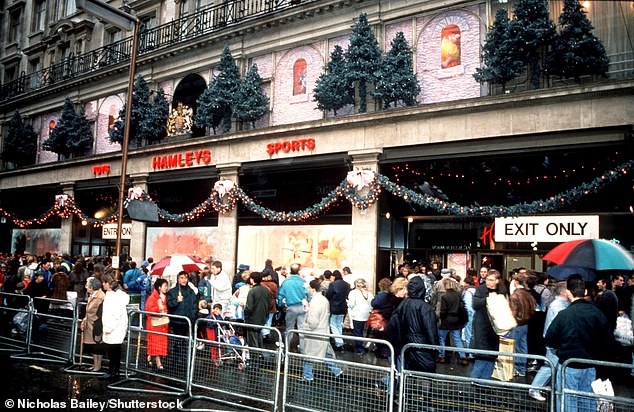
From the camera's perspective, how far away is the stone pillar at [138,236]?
2420cm

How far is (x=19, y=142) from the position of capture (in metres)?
31.2

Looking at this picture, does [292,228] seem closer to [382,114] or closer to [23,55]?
[382,114]

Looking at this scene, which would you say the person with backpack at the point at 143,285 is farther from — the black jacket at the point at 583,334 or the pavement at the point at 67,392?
the black jacket at the point at 583,334

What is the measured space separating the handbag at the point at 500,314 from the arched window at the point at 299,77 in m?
12.6

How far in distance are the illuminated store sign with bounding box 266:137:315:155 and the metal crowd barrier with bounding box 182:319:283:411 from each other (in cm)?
1028

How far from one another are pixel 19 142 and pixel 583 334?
1283 inches

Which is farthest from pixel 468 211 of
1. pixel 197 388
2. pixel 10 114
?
pixel 10 114

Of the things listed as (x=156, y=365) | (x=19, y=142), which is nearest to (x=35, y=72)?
(x=19, y=142)

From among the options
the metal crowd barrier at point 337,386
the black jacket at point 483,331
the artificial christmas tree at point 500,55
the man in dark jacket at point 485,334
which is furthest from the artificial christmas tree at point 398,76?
the metal crowd barrier at point 337,386

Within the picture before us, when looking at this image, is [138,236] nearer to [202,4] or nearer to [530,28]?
[202,4]

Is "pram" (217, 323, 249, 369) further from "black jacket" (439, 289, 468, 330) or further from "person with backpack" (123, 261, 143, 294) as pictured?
"person with backpack" (123, 261, 143, 294)

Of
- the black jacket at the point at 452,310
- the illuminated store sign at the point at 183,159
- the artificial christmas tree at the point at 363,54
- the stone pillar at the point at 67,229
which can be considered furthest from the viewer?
the stone pillar at the point at 67,229

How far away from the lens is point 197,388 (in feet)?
29.6

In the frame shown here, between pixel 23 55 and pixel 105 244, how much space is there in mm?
15661
